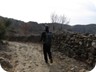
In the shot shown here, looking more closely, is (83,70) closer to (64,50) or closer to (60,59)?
(60,59)

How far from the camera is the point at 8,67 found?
639cm

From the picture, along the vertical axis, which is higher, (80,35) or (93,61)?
(80,35)

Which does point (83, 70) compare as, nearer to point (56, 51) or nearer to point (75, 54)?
point (75, 54)

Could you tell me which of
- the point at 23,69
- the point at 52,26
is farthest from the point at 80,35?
the point at 52,26

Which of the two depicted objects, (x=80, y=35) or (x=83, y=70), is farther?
(x=80, y=35)

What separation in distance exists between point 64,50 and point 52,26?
1052 cm

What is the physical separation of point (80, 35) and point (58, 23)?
1325 cm

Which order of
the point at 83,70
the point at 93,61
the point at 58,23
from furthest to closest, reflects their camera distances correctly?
1. the point at 58,23
2. the point at 93,61
3. the point at 83,70

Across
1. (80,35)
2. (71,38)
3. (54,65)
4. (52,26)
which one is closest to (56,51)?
(71,38)

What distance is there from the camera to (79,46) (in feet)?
29.1

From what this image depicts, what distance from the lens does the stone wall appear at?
7890 mm

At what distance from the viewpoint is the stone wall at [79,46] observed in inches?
311

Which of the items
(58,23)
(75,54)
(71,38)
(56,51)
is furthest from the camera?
(58,23)

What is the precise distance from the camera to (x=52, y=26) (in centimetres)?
2078
